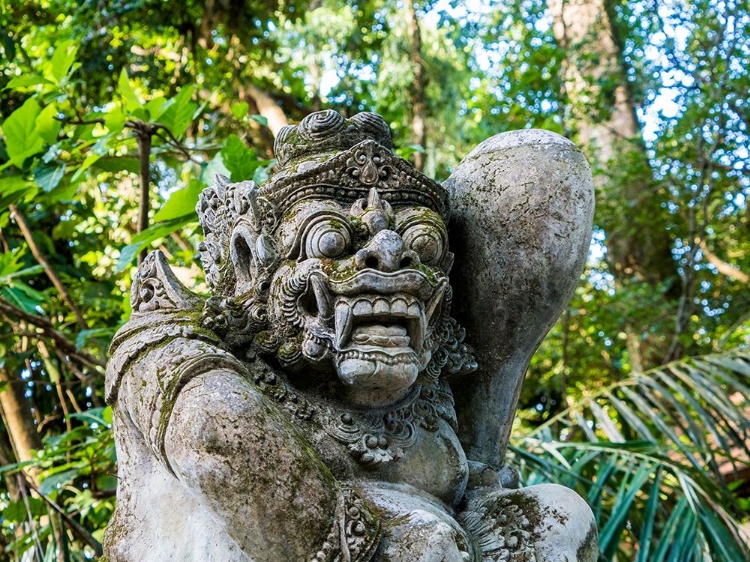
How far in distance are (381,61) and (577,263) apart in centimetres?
763

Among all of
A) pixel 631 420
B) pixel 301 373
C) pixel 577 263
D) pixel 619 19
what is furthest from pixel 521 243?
pixel 619 19

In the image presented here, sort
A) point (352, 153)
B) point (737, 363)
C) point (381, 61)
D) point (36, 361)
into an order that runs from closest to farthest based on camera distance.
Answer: point (352, 153) < point (737, 363) < point (36, 361) < point (381, 61)

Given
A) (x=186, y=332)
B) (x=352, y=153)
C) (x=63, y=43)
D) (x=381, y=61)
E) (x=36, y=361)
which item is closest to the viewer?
(x=186, y=332)

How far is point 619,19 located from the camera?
9.24 m

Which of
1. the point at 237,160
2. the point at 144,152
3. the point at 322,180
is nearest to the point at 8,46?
the point at 144,152

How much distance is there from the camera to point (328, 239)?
7.39 ft

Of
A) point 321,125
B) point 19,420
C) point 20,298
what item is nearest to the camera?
point 321,125

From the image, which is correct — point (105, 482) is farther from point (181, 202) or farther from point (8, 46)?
point (8, 46)

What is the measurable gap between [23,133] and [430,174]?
5679mm

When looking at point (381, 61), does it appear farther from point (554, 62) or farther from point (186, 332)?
point (186, 332)

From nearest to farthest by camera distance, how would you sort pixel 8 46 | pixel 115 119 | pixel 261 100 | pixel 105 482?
Result: pixel 115 119, pixel 105 482, pixel 8 46, pixel 261 100

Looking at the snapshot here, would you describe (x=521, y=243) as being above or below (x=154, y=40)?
below

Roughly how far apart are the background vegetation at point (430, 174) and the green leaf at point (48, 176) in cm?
1

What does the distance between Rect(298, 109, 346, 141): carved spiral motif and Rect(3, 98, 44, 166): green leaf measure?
143 centimetres
